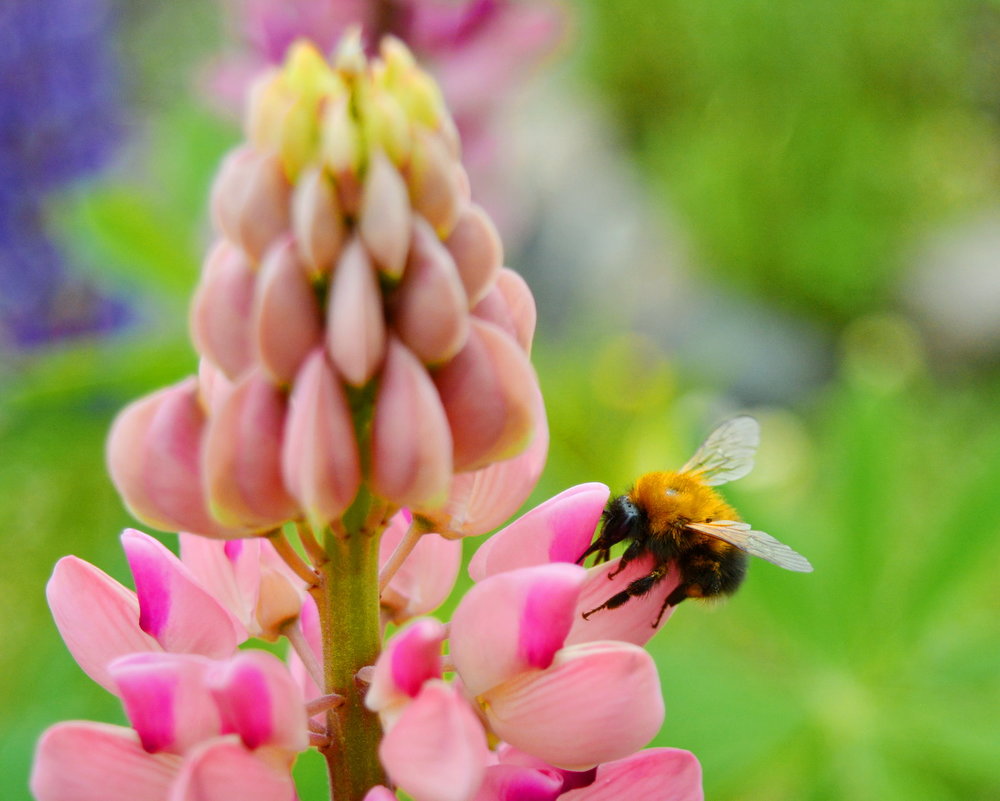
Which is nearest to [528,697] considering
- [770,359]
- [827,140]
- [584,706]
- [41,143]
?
[584,706]

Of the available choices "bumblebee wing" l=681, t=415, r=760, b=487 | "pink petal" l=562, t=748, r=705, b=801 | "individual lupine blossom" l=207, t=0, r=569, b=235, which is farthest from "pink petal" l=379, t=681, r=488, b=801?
"individual lupine blossom" l=207, t=0, r=569, b=235

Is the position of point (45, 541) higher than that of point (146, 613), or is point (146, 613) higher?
point (146, 613)

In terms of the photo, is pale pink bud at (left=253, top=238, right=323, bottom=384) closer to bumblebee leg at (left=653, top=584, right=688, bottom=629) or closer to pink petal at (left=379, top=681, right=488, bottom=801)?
pink petal at (left=379, top=681, right=488, bottom=801)

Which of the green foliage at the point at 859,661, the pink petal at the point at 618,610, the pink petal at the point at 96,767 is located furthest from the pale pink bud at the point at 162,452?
the green foliage at the point at 859,661

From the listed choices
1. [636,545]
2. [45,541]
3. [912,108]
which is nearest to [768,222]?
[912,108]

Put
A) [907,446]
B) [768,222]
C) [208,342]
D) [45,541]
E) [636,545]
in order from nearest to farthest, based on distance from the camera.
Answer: [208,342] < [636,545] < [45,541] < [907,446] < [768,222]

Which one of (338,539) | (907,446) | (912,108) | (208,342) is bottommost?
(907,446)

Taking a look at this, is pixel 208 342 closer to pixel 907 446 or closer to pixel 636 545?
pixel 636 545
